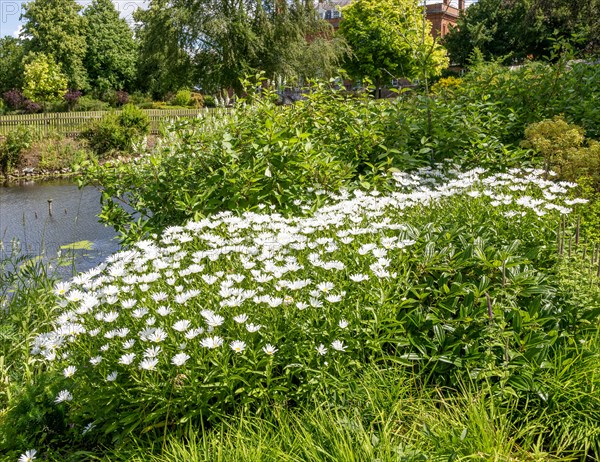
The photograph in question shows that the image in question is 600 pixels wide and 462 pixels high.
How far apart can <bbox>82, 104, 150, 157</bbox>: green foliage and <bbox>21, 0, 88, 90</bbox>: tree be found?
19.3m

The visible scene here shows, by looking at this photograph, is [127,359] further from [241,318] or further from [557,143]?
[557,143]

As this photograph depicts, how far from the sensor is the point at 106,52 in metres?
41.9

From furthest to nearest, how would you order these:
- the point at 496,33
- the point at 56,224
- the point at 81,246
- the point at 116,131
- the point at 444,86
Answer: the point at 496,33 < the point at 116,131 < the point at 56,224 < the point at 444,86 < the point at 81,246

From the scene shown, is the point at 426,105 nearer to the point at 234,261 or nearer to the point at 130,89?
the point at 234,261

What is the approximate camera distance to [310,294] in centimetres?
237

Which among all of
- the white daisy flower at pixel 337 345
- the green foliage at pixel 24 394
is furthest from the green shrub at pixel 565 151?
the green foliage at pixel 24 394

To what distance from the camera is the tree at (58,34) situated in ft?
124

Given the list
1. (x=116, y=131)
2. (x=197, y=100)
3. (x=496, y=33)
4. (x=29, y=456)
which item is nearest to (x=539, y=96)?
(x=29, y=456)

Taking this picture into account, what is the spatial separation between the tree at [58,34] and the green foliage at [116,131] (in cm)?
1934

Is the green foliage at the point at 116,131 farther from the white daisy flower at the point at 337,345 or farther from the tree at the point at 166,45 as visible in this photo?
the white daisy flower at the point at 337,345

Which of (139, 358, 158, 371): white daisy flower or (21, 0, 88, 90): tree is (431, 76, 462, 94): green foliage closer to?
(139, 358, 158, 371): white daisy flower

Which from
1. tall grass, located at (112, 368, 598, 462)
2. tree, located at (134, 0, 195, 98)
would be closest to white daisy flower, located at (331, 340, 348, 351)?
tall grass, located at (112, 368, 598, 462)

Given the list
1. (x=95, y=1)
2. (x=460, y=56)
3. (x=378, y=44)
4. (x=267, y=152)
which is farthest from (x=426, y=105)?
(x=95, y=1)

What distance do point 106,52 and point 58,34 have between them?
4.41 meters
